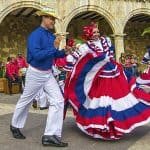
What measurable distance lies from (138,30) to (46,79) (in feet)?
63.7

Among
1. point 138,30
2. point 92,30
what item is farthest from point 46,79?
point 138,30

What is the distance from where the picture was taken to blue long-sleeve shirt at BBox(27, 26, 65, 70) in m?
5.53

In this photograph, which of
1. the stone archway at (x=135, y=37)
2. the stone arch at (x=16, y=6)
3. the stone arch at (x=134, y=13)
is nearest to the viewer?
the stone arch at (x=16, y=6)

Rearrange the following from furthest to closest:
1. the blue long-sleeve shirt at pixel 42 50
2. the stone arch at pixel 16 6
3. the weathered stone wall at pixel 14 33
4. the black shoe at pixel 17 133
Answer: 1. the weathered stone wall at pixel 14 33
2. the stone arch at pixel 16 6
3. the black shoe at pixel 17 133
4. the blue long-sleeve shirt at pixel 42 50

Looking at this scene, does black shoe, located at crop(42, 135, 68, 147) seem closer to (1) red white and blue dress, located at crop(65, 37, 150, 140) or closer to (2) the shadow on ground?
(2) the shadow on ground

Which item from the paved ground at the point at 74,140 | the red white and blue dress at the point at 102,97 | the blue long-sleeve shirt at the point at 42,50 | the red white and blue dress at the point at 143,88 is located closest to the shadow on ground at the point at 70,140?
the paved ground at the point at 74,140

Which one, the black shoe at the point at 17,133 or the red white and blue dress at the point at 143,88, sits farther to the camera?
the red white and blue dress at the point at 143,88

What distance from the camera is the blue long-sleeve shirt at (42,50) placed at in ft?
18.1

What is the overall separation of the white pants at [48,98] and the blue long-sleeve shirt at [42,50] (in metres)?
0.10

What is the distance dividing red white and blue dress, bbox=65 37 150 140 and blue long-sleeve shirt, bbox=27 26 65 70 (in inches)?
23.1

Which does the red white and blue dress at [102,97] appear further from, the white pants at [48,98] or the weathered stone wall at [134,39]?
the weathered stone wall at [134,39]

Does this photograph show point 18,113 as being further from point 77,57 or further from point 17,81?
point 17,81

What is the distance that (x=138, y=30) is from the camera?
2467 centimetres

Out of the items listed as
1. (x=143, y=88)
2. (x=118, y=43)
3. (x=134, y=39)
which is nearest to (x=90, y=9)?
(x=118, y=43)
